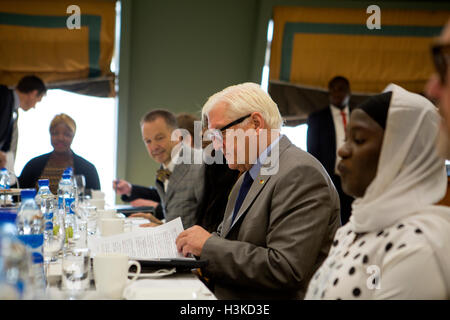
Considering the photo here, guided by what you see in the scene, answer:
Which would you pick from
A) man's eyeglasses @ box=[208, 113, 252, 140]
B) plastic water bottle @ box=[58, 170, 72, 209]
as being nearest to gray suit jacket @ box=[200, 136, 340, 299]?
man's eyeglasses @ box=[208, 113, 252, 140]

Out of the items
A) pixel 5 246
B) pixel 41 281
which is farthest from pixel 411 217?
pixel 41 281

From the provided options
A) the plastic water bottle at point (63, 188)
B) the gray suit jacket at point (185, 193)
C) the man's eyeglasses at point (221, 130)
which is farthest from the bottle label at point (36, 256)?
the gray suit jacket at point (185, 193)

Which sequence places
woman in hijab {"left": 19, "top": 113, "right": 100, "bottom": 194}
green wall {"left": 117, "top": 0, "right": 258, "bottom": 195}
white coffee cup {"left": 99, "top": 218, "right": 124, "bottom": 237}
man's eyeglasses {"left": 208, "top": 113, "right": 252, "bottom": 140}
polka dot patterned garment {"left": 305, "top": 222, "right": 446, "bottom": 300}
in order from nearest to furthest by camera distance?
polka dot patterned garment {"left": 305, "top": 222, "right": 446, "bottom": 300} → man's eyeglasses {"left": 208, "top": 113, "right": 252, "bottom": 140} → white coffee cup {"left": 99, "top": 218, "right": 124, "bottom": 237} → woman in hijab {"left": 19, "top": 113, "right": 100, "bottom": 194} → green wall {"left": 117, "top": 0, "right": 258, "bottom": 195}

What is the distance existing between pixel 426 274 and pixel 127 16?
15.5ft

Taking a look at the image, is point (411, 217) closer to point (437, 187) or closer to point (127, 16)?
point (437, 187)

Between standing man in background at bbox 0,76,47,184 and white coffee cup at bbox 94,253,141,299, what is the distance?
3.81 m

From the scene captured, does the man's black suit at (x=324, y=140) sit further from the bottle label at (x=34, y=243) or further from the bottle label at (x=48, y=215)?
the bottle label at (x=34, y=243)

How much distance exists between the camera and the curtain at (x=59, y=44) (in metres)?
5.04

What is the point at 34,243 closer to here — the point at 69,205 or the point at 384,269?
the point at 384,269

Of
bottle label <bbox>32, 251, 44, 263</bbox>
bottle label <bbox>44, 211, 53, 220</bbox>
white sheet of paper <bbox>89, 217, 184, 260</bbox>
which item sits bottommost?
white sheet of paper <bbox>89, 217, 184, 260</bbox>

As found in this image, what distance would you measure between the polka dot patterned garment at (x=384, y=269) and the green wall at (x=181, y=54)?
14.0ft

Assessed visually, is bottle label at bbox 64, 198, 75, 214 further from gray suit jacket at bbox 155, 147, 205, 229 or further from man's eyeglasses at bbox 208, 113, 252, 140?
man's eyeglasses at bbox 208, 113, 252, 140

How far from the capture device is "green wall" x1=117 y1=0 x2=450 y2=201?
524 centimetres
